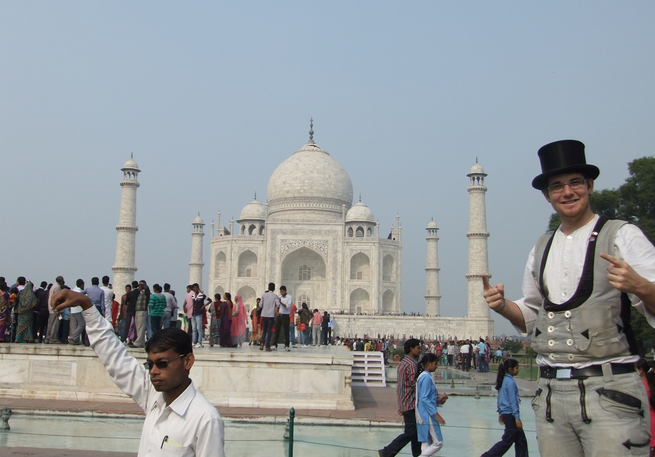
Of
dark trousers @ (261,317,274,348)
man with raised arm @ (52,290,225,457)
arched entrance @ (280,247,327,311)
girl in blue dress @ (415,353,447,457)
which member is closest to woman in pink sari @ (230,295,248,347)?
dark trousers @ (261,317,274,348)

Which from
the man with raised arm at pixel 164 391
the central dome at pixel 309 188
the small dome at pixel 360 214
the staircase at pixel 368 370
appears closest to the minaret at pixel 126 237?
the central dome at pixel 309 188

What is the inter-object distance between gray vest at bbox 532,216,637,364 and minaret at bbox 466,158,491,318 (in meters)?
29.0

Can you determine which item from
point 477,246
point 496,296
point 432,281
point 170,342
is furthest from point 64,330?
point 432,281

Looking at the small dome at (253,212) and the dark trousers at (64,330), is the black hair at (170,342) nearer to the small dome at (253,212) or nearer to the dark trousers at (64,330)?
the dark trousers at (64,330)

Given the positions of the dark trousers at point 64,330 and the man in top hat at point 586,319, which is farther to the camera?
the dark trousers at point 64,330

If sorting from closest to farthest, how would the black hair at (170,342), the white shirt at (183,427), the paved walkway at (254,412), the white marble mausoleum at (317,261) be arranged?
1. the white shirt at (183,427)
2. the black hair at (170,342)
3. the paved walkway at (254,412)
4. the white marble mausoleum at (317,261)

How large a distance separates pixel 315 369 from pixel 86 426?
2952 mm

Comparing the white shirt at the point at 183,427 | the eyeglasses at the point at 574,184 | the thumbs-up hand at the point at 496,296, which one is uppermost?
the eyeglasses at the point at 574,184

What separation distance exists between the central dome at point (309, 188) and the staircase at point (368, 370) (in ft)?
75.7

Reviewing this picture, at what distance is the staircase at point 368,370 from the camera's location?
12.8 metres

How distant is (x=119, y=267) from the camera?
3091 centimetres

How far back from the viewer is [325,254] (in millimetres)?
33844

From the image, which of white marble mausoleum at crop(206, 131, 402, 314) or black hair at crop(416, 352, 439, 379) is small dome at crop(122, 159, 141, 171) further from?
black hair at crop(416, 352, 439, 379)

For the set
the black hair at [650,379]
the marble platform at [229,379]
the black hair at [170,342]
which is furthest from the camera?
the marble platform at [229,379]
